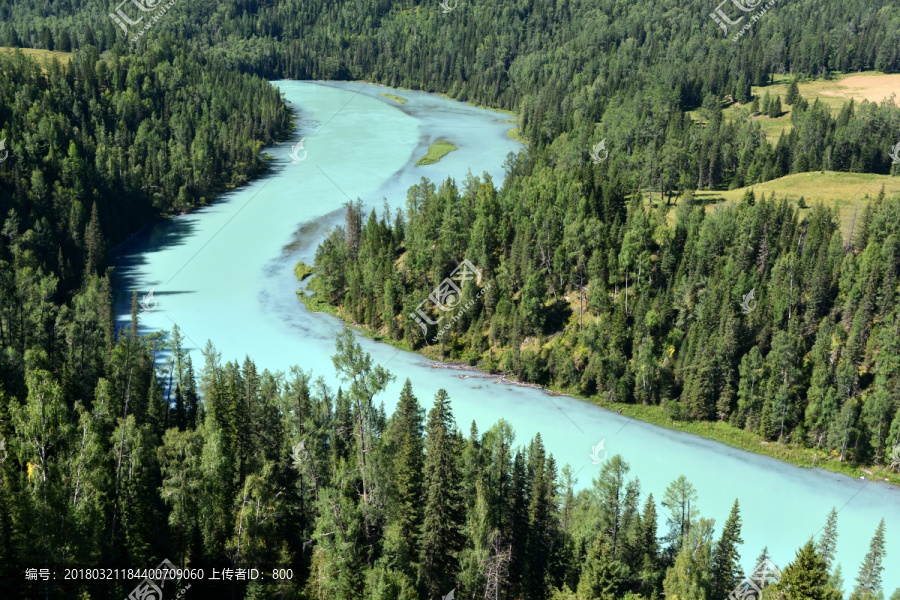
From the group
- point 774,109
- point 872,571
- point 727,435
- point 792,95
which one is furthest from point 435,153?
point 872,571

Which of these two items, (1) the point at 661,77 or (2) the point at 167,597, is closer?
(2) the point at 167,597

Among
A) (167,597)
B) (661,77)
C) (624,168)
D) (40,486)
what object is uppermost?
(661,77)

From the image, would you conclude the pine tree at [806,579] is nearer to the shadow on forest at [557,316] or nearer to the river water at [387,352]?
the river water at [387,352]

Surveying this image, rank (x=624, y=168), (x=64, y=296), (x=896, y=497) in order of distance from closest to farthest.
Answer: (x=896, y=497) < (x=64, y=296) < (x=624, y=168)

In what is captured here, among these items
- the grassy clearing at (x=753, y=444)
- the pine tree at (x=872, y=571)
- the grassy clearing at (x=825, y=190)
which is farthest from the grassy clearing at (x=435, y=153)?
the pine tree at (x=872, y=571)

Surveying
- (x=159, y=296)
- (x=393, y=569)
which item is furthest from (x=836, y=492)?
(x=159, y=296)

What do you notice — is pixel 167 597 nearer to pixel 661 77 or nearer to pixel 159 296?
pixel 159 296
